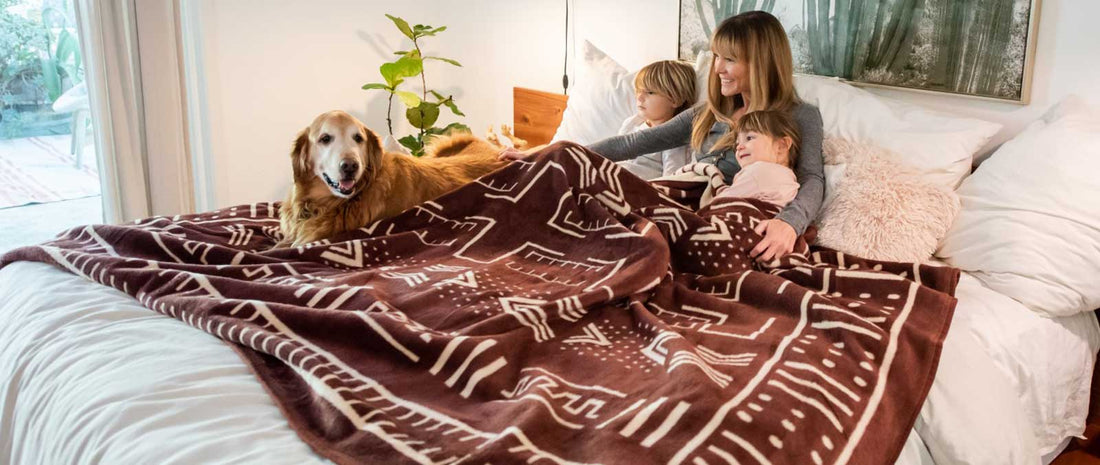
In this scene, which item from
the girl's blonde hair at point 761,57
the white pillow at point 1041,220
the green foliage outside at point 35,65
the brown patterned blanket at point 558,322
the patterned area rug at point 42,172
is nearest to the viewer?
the brown patterned blanket at point 558,322

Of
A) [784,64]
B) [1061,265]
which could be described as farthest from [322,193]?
[1061,265]

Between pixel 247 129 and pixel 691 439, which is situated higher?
pixel 247 129

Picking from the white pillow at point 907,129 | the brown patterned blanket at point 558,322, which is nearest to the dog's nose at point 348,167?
the brown patterned blanket at point 558,322

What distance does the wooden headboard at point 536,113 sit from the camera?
3.40 m

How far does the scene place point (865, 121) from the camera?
2.20 meters

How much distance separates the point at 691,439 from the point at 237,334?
78 centimetres

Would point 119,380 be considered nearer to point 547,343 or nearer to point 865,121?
point 547,343

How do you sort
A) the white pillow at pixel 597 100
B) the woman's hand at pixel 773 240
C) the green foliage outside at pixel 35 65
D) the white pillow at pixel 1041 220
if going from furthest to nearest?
1. the green foliage outside at pixel 35 65
2. the white pillow at pixel 597 100
3. the woman's hand at pixel 773 240
4. the white pillow at pixel 1041 220

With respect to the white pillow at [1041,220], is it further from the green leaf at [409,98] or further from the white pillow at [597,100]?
the green leaf at [409,98]

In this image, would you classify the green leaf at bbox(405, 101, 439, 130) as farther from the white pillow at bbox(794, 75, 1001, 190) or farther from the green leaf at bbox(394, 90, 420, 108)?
the white pillow at bbox(794, 75, 1001, 190)

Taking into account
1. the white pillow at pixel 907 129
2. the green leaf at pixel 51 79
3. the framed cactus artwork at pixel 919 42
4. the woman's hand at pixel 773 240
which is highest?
the framed cactus artwork at pixel 919 42

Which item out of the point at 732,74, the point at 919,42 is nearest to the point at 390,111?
the point at 732,74

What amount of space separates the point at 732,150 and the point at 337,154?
1002mm

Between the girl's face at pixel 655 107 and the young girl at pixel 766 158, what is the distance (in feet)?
1.51
